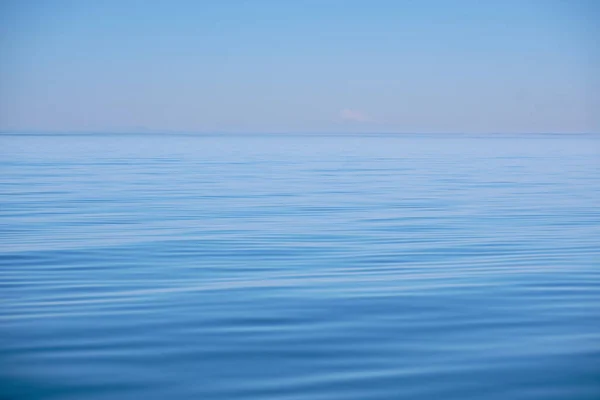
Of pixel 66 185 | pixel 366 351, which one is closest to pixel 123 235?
pixel 366 351

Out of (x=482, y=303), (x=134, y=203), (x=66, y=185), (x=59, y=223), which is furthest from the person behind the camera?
(x=66, y=185)

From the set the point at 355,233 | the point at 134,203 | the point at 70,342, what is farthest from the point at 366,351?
the point at 134,203

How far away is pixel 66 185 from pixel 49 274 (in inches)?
523

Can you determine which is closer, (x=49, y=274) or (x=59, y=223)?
(x=49, y=274)

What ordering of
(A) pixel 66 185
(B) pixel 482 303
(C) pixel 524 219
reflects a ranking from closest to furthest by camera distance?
1. (B) pixel 482 303
2. (C) pixel 524 219
3. (A) pixel 66 185

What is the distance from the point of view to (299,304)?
664 cm

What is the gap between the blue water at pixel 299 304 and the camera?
470 cm

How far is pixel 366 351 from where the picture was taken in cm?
528

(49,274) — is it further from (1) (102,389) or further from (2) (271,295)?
(1) (102,389)

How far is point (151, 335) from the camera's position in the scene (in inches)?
223

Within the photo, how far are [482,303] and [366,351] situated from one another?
1.83m

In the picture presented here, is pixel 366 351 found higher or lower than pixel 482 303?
lower

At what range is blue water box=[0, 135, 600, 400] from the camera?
15.4ft

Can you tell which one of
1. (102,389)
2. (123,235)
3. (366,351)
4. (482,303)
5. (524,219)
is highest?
(524,219)
